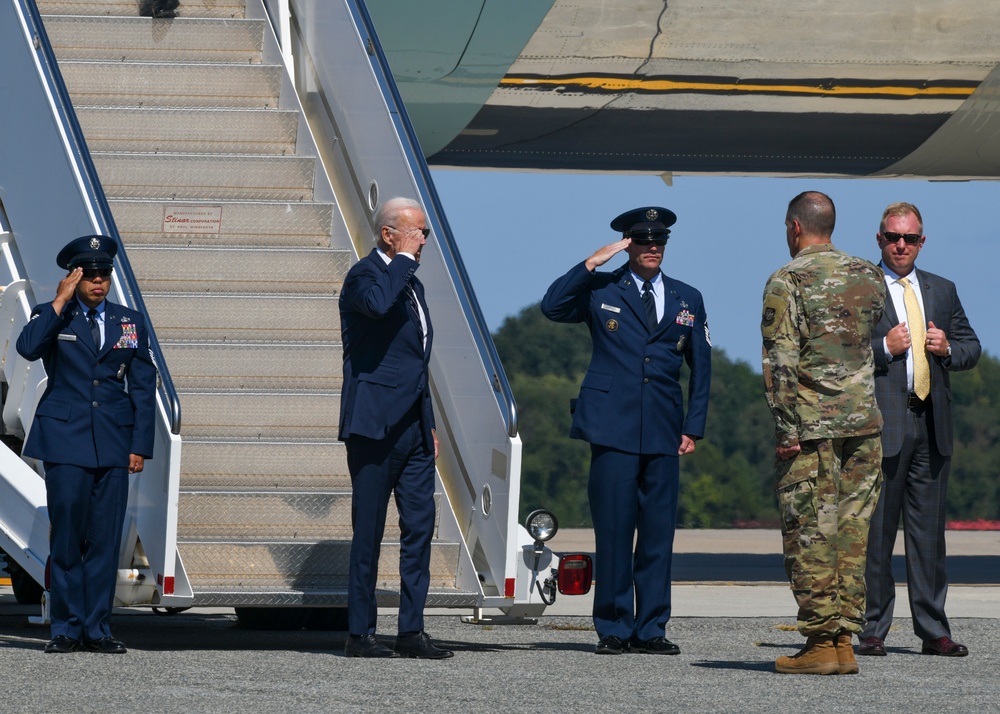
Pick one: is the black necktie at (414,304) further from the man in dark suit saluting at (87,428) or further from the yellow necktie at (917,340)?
the yellow necktie at (917,340)

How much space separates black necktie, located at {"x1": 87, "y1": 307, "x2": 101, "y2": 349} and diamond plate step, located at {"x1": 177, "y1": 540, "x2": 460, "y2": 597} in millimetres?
810

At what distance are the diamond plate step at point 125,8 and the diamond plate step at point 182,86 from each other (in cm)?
70

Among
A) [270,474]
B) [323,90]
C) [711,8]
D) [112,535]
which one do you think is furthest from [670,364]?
[711,8]

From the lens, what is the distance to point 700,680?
201 inches

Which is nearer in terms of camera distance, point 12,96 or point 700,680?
point 700,680

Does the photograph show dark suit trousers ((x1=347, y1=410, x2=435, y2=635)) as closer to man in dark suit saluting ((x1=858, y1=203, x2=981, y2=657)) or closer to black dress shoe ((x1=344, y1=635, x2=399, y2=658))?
black dress shoe ((x1=344, y1=635, x2=399, y2=658))

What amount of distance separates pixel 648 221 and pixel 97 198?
6.92ft

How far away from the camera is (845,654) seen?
210 inches

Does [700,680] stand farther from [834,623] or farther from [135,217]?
[135,217]

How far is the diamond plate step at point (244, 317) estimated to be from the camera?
6.87 meters

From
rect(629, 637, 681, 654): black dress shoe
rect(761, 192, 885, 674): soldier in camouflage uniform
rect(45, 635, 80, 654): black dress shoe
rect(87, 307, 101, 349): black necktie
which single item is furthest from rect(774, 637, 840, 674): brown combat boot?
rect(87, 307, 101, 349): black necktie

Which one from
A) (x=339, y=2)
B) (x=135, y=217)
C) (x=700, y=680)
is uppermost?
(x=339, y=2)

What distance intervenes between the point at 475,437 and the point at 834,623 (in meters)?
1.67

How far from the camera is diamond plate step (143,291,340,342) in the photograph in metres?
6.87
